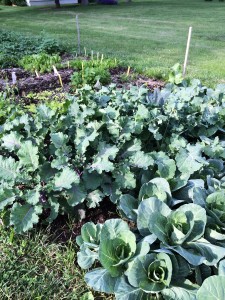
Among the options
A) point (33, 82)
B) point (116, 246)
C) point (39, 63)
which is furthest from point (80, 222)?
point (39, 63)

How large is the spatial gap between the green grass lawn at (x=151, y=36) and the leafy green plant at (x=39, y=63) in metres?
1.38

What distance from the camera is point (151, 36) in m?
10.2

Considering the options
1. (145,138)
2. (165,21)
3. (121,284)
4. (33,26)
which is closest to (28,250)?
→ (121,284)

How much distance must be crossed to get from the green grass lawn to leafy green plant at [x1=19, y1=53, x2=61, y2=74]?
4.52ft

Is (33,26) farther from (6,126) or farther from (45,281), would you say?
(45,281)

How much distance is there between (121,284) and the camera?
5.57 ft

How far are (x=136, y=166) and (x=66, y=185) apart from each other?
1.59 feet

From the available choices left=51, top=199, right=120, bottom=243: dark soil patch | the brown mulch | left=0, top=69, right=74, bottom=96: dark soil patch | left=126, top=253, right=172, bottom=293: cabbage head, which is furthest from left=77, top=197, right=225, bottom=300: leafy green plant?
left=0, top=69, right=74, bottom=96: dark soil patch

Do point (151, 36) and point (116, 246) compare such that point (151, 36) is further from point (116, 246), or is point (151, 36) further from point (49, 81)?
point (116, 246)

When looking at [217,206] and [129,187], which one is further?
[129,187]

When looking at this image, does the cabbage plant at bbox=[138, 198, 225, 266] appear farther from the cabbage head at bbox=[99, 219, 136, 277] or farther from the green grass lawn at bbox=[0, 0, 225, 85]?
the green grass lawn at bbox=[0, 0, 225, 85]

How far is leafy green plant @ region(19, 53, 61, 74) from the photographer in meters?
5.27

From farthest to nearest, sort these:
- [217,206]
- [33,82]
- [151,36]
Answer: [151,36] < [33,82] < [217,206]

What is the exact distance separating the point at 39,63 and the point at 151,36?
5732 millimetres
